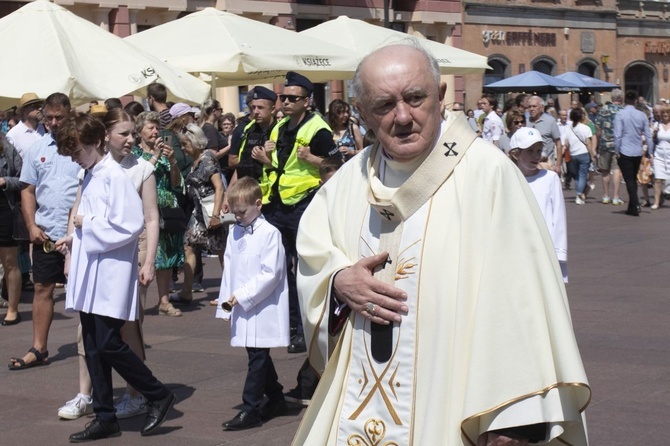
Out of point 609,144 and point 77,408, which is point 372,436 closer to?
point 77,408

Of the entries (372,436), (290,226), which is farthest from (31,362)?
(372,436)

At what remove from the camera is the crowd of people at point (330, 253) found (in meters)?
3.29

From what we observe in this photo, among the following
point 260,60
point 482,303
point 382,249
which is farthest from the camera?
point 260,60

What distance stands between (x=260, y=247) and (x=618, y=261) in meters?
7.59

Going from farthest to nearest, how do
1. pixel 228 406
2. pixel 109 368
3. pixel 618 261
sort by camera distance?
pixel 618 261
pixel 228 406
pixel 109 368

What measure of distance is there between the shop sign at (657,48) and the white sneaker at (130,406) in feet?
136

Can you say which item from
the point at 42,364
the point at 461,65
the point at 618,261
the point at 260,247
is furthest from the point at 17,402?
the point at 461,65

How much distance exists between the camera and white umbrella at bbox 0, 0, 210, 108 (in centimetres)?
1193

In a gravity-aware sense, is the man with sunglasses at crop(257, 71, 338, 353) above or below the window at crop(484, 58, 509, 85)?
below

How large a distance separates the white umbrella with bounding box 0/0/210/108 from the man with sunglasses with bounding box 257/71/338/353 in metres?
3.58

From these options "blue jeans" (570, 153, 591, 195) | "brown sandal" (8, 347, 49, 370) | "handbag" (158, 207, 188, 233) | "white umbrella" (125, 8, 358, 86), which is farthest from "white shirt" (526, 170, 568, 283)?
"blue jeans" (570, 153, 591, 195)

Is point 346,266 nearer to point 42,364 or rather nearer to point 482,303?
point 482,303

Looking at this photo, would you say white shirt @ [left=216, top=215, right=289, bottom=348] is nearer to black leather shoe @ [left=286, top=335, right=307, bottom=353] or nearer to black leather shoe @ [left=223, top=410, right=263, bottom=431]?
black leather shoe @ [left=223, top=410, right=263, bottom=431]

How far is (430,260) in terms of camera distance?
3.44 m
